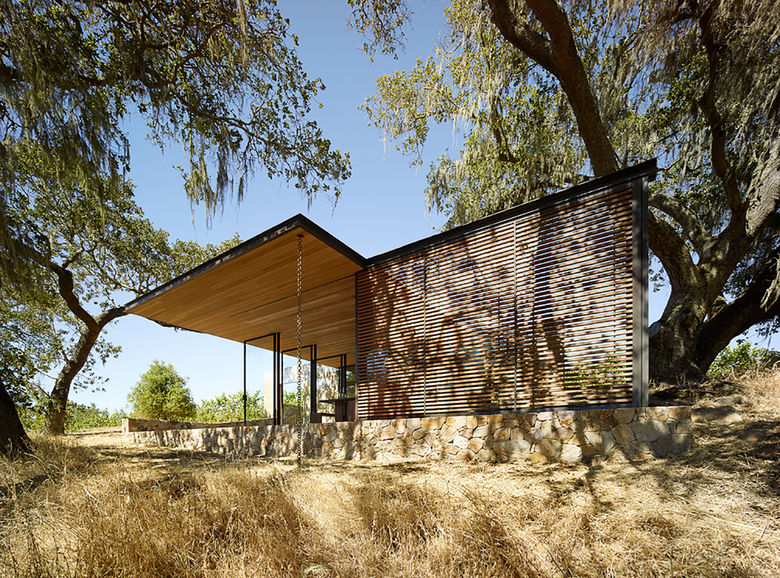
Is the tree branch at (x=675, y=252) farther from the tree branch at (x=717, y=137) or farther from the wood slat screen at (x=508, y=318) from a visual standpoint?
the wood slat screen at (x=508, y=318)

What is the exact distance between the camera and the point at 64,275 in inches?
422

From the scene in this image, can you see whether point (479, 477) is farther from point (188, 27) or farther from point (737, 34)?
Answer: point (737, 34)

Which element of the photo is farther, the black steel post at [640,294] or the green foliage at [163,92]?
the green foliage at [163,92]

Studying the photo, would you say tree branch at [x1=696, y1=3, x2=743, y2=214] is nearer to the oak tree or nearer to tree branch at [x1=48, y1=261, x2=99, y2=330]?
the oak tree

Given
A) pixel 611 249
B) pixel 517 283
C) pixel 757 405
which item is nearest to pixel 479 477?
pixel 517 283

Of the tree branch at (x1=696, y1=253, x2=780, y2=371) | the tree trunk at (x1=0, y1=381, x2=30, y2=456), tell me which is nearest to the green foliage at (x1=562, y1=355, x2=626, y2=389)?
the tree branch at (x1=696, y1=253, x2=780, y2=371)

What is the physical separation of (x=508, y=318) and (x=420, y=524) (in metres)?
3.02

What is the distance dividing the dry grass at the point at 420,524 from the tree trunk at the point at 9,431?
6.41 feet

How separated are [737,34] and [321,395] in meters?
12.4

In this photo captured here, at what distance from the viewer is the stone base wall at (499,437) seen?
4383mm

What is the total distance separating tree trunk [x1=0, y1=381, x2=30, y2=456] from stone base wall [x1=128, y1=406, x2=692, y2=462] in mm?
2984

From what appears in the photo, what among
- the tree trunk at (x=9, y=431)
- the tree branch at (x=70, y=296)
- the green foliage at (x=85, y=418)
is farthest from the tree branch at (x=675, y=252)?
the green foliage at (x=85, y=418)

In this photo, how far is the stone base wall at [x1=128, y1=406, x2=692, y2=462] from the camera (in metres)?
4.38

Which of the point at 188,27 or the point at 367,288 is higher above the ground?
the point at 188,27
